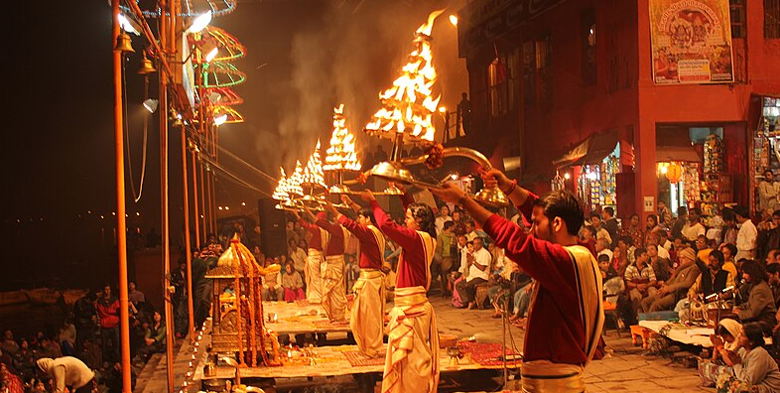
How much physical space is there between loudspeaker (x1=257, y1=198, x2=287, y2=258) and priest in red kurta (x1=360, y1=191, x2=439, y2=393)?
1547 centimetres

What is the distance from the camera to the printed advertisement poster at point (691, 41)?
57.3 feet

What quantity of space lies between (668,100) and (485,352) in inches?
401

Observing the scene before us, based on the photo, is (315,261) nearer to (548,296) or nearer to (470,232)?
(470,232)

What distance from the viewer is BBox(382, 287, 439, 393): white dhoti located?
301 inches

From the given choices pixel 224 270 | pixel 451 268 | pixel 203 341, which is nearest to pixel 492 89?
pixel 451 268

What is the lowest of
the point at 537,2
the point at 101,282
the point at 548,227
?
the point at 101,282

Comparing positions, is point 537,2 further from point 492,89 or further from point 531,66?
point 492,89

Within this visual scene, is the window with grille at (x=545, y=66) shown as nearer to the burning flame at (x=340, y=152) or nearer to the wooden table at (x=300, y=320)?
the wooden table at (x=300, y=320)

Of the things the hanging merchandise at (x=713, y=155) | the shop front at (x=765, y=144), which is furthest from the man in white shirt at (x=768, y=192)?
the hanging merchandise at (x=713, y=155)

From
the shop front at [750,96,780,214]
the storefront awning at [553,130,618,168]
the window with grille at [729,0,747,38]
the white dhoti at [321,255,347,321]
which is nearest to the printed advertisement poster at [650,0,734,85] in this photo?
the window with grille at [729,0,747,38]

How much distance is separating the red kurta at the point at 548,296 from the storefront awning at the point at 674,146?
1491 centimetres

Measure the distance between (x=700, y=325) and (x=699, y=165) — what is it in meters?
8.67

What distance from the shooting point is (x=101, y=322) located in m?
12.8

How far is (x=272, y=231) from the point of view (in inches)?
939
